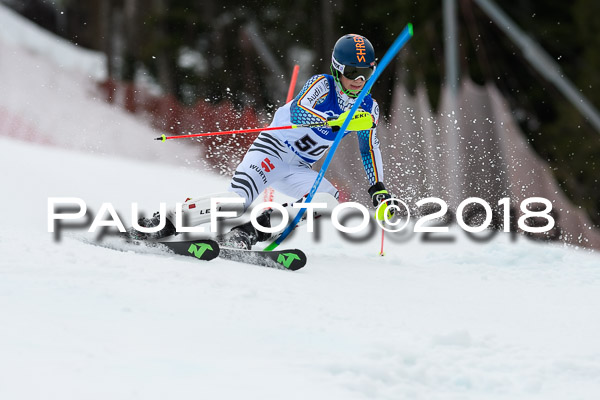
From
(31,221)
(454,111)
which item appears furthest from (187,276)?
(454,111)

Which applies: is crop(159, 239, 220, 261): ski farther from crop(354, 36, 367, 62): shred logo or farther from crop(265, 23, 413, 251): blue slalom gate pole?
crop(354, 36, 367, 62): shred logo

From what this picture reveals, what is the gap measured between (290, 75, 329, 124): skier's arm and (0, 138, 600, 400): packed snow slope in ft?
3.08

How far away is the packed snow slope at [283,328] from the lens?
288cm

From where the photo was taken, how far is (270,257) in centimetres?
514

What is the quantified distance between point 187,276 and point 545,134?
1571 cm

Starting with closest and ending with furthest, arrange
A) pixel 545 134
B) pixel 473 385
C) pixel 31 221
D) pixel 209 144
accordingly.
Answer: pixel 473 385 < pixel 31 221 < pixel 209 144 < pixel 545 134

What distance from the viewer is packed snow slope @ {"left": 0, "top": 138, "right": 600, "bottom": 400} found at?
2879mm

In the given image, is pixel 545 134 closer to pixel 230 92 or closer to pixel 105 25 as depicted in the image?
pixel 230 92

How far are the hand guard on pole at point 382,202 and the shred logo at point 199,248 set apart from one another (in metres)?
1.21

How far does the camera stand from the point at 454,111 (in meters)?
10.6

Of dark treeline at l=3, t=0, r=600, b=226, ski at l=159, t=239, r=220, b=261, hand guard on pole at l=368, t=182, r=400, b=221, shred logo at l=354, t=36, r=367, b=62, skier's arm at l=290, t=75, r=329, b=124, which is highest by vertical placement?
dark treeline at l=3, t=0, r=600, b=226

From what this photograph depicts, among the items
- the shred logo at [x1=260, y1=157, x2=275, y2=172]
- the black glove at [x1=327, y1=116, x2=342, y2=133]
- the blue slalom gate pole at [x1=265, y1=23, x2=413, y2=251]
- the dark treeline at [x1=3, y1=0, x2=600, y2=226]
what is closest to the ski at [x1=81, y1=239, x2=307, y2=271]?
the blue slalom gate pole at [x1=265, y1=23, x2=413, y2=251]

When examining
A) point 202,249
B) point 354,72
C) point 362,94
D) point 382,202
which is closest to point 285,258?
point 202,249

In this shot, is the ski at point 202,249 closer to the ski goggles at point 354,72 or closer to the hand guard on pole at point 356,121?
the hand guard on pole at point 356,121
